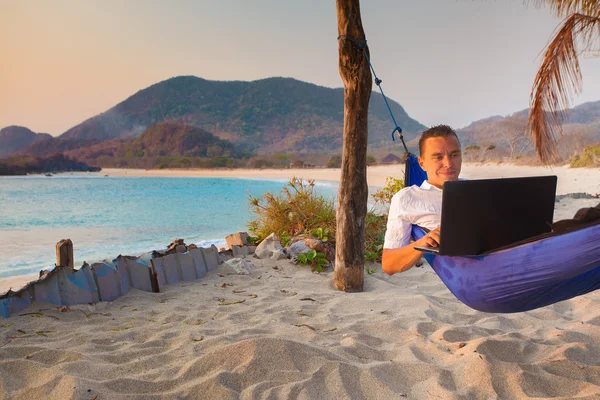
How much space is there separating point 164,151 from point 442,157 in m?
38.4

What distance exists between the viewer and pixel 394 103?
220ft

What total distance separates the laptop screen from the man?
209 mm

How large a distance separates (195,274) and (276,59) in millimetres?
A: 26083

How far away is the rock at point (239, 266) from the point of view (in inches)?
145

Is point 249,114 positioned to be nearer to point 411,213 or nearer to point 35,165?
point 35,165

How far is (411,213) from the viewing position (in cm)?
171

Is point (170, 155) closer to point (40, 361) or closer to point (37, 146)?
point (37, 146)

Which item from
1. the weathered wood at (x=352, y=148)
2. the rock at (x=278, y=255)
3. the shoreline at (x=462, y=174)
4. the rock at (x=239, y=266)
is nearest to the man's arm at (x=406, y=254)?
the weathered wood at (x=352, y=148)

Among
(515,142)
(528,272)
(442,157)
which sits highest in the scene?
(515,142)

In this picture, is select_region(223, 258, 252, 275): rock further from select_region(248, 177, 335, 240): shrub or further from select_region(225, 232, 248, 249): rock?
select_region(248, 177, 335, 240): shrub

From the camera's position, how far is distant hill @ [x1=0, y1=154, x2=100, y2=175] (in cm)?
3002

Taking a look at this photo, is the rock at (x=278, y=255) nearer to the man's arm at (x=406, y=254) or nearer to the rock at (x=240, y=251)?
the rock at (x=240, y=251)

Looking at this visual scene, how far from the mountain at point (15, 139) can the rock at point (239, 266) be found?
4040cm

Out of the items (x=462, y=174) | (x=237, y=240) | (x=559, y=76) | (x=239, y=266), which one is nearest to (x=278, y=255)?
(x=239, y=266)
